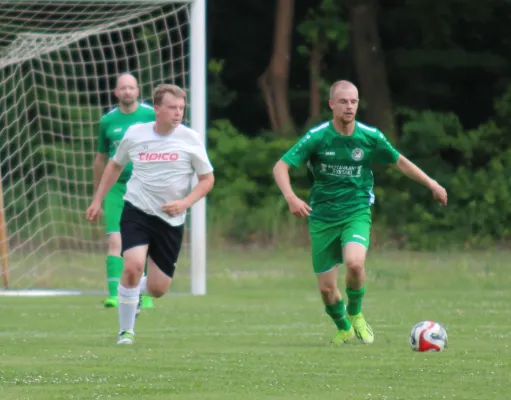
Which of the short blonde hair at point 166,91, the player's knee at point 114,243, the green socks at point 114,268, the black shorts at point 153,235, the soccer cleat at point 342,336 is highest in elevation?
the short blonde hair at point 166,91

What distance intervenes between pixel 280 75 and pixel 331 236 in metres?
15.9

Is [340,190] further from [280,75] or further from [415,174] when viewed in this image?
[280,75]

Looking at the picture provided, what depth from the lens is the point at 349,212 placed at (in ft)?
29.6

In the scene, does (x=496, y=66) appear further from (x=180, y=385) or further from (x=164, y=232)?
(x=180, y=385)

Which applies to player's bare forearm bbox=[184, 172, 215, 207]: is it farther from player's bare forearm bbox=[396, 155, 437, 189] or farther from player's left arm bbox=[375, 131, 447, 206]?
player's bare forearm bbox=[396, 155, 437, 189]

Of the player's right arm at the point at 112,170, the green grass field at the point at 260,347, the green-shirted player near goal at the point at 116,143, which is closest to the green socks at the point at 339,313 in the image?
the green grass field at the point at 260,347

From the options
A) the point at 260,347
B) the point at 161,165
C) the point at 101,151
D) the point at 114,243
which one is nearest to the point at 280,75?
the point at 114,243

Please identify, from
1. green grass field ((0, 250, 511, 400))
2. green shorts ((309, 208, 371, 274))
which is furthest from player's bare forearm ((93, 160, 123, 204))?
green shorts ((309, 208, 371, 274))

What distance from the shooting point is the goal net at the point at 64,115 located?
14.2 m

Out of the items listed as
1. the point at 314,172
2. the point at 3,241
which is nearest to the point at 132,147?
the point at 314,172

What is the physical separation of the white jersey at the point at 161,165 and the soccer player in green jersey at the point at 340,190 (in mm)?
566

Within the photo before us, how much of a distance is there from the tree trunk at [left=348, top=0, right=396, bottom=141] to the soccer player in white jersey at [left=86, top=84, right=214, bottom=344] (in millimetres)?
15276

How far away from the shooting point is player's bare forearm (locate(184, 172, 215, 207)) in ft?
28.9

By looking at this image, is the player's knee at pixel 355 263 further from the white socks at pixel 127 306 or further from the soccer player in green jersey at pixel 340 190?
the white socks at pixel 127 306
